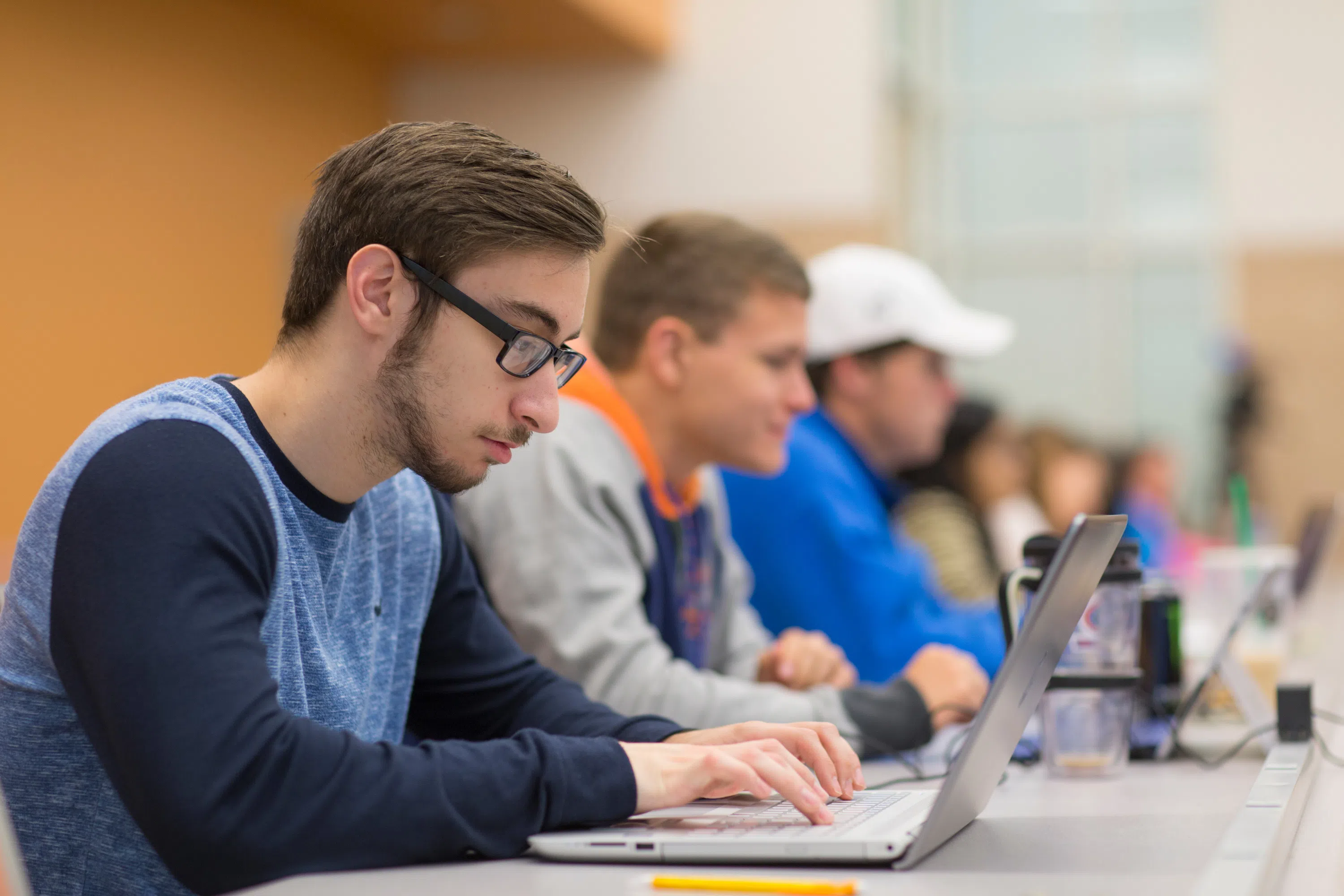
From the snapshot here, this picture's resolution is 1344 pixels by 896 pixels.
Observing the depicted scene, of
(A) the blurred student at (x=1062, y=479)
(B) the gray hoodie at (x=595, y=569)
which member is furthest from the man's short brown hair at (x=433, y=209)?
(A) the blurred student at (x=1062, y=479)

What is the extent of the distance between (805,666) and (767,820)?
32.8 inches

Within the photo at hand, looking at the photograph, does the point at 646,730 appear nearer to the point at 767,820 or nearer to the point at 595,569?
the point at 767,820

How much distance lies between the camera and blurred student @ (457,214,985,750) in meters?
1.68

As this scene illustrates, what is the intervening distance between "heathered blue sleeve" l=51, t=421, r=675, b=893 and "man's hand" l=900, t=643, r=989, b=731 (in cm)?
87

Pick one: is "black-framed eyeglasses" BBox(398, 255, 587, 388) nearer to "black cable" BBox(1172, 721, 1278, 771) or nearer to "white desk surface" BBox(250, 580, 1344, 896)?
"white desk surface" BBox(250, 580, 1344, 896)

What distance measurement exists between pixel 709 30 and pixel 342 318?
5.79 meters

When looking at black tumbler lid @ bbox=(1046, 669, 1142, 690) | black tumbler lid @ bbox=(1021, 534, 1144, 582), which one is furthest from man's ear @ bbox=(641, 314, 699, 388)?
black tumbler lid @ bbox=(1046, 669, 1142, 690)

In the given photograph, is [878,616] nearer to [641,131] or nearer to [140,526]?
[140,526]

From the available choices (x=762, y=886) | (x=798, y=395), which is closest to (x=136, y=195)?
(x=798, y=395)

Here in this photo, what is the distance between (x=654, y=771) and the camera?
1.10 m

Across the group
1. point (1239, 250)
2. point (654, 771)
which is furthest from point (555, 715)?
point (1239, 250)

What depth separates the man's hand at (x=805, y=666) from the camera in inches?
75.3

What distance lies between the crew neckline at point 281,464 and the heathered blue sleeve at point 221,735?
8cm

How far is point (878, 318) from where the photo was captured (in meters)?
2.93
